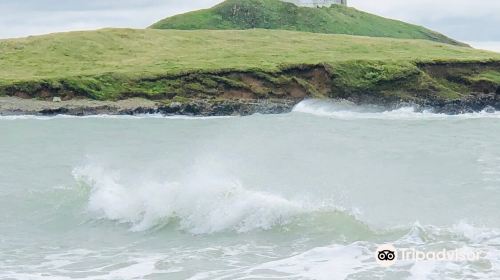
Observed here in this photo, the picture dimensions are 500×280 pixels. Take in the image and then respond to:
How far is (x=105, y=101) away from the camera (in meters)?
51.1

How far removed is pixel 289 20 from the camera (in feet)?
327

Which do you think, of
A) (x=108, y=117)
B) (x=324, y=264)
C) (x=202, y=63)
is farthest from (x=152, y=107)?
(x=324, y=264)

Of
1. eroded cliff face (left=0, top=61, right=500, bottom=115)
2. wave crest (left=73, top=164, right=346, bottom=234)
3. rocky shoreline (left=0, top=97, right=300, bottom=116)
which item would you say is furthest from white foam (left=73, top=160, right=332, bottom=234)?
eroded cliff face (left=0, top=61, right=500, bottom=115)

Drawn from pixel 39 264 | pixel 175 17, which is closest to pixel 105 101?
pixel 39 264

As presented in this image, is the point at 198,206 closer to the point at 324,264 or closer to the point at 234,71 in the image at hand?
the point at 324,264

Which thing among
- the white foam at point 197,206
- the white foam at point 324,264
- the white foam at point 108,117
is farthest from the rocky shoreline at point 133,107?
the white foam at point 324,264

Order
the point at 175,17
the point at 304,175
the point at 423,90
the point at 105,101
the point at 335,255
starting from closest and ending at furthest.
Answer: the point at 335,255 < the point at 304,175 < the point at 105,101 < the point at 423,90 < the point at 175,17

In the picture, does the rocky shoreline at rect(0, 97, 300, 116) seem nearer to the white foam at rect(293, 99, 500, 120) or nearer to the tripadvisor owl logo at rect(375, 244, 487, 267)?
the white foam at rect(293, 99, 500, 120)

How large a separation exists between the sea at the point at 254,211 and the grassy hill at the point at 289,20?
6735 centimetres

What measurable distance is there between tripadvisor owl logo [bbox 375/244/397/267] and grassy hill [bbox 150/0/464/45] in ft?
269

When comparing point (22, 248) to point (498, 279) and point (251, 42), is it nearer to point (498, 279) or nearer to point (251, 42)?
point (498, 279)

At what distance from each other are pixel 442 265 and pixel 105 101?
40419 mm

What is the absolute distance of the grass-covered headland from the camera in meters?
53.3

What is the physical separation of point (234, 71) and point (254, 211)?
39812 mm
